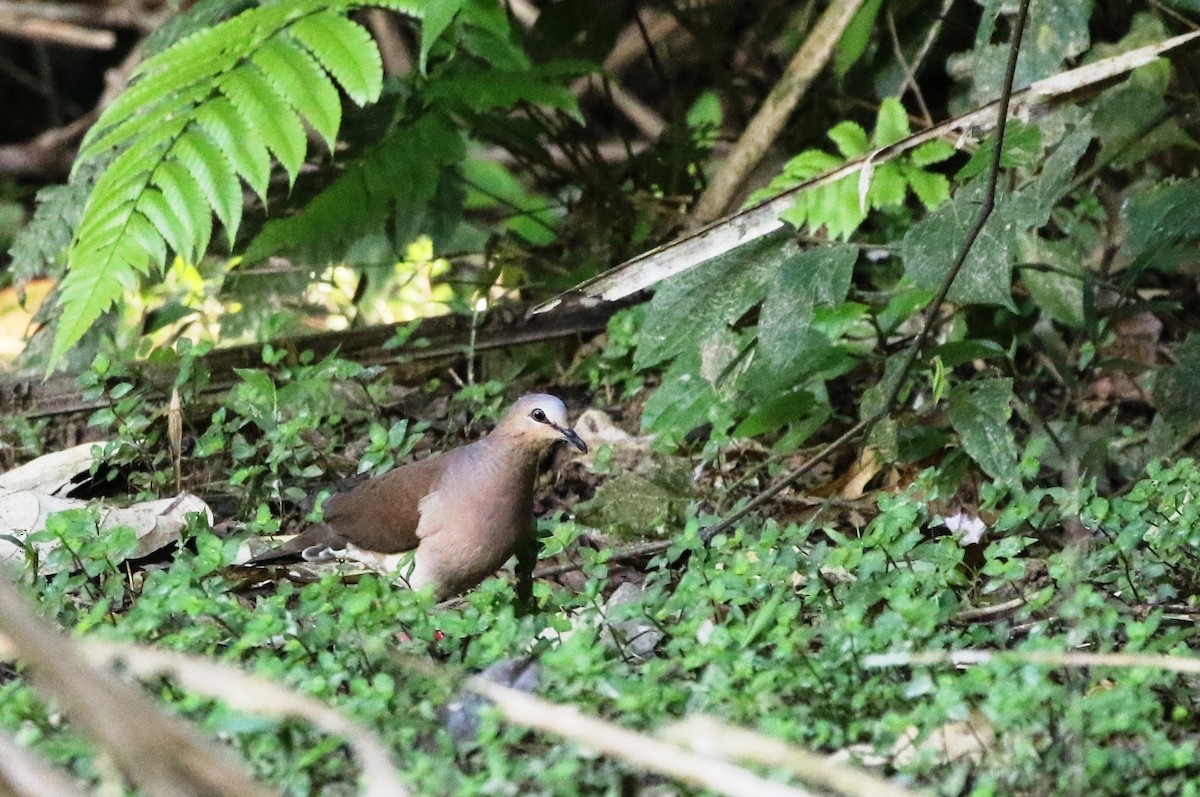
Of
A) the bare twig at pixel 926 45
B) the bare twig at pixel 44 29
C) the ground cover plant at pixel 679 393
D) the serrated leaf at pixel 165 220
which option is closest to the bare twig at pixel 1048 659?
the ground cover plant at pixel 679 393

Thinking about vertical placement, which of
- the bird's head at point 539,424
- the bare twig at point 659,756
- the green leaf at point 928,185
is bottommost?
the bird's head at point 539,424

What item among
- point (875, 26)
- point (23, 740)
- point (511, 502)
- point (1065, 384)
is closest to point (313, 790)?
point (23, 740)

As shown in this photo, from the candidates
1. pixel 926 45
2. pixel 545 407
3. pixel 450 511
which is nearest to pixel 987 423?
pixel 545 407

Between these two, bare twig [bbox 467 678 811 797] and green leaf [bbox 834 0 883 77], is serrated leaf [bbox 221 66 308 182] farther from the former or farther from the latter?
A: bare twig [bbox 467 678 811 797]

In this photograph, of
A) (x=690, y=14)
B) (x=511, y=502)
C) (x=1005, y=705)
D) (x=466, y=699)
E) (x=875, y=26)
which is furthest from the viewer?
(x=690, y=14)

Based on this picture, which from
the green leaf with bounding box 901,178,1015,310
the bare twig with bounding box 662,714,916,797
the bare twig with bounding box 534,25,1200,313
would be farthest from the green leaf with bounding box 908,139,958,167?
the bare twig with bounding box 662,714,916,797

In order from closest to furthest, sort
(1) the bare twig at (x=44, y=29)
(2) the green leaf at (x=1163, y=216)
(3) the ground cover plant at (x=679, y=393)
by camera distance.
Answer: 1. (3) the ground cover plant at (x=679, y=393)
2. (2) the green leaf at (x=1163, y=216)
3. (1) the bare twig at (x=44, y=29)

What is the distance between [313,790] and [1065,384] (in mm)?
3068

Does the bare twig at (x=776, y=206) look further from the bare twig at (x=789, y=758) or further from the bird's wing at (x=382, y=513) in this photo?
the bare twig at (x=789, y=758)

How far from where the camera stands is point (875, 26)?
5.62m

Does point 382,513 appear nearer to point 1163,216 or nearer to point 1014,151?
point 1014,151

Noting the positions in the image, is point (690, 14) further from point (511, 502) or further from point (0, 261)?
point (0, 261)

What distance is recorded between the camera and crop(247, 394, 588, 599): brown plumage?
152 inches

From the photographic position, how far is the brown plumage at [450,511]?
3.86 metres
